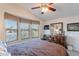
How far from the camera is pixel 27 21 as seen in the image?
177cm

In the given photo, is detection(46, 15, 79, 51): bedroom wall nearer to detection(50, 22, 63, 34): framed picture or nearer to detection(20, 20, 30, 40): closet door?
detection(50, 22, 63, 34): framed picture

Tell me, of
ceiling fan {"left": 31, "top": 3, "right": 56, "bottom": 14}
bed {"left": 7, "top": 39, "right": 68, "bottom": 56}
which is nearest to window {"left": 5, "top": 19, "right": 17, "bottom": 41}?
bed {"left": 7, "top": 39, "right": 68, "bottom": 56}

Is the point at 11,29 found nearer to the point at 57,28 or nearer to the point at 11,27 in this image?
the point at 11,27

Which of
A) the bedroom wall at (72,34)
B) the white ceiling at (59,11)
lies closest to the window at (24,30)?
the white ceiling at (59,11)

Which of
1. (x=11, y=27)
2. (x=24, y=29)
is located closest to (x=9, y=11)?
(x=11, y=27)

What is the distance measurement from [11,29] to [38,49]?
46cm

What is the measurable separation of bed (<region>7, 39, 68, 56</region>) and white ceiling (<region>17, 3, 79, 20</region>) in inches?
15.0

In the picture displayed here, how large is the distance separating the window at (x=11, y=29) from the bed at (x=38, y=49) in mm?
125

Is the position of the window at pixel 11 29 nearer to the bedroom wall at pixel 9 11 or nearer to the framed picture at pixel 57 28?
the bedroom wall at pixel 9 11

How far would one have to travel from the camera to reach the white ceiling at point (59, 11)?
1.70m

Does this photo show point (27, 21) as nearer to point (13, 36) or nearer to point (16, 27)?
point (16, 27)

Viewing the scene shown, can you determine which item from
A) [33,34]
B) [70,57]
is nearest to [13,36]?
[33,34]

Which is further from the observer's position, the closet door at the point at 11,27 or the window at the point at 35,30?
the window at the point at 35,30

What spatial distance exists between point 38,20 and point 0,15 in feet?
1.72
